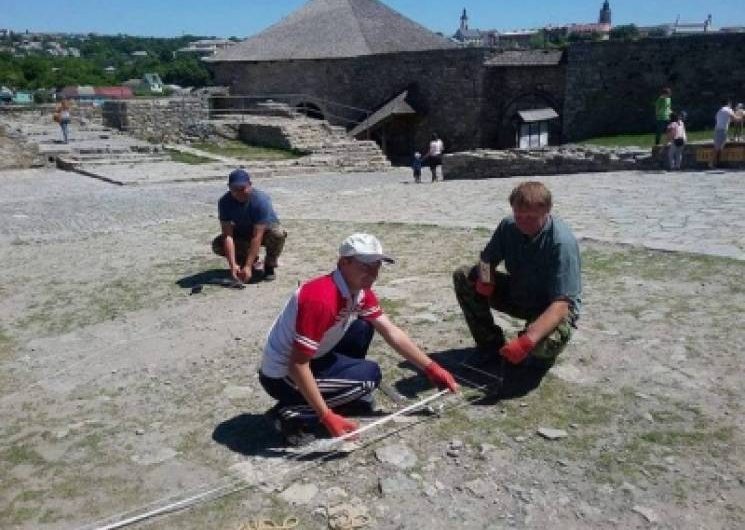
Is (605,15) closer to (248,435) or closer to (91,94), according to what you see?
(91,94)

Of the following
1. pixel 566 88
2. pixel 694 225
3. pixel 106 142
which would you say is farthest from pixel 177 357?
pixel 566 88

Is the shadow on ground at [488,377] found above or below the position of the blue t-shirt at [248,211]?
below

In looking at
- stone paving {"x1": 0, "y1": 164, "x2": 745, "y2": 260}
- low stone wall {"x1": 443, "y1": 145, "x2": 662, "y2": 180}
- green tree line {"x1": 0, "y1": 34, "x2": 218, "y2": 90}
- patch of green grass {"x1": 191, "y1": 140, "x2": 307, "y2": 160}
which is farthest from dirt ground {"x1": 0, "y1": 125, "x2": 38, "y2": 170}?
green tree line {"x1": 0, "y1": 34, "x2": 218, "y2": 90}

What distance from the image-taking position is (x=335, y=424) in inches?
138

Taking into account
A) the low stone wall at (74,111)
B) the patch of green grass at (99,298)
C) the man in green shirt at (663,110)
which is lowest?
the patch of green grass at (99,298)

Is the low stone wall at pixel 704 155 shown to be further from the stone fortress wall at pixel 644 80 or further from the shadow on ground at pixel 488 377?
the shadow on ground at pixel 488 377

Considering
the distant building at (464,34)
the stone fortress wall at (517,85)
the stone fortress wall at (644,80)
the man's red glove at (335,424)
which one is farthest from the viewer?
the distant building at (464,34)

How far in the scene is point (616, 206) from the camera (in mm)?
9844

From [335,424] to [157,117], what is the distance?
76.3 feet

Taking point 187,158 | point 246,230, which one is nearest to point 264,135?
point 187,158

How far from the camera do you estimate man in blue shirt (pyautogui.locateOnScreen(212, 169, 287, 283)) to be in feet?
21.7

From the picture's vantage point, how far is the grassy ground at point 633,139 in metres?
20.0

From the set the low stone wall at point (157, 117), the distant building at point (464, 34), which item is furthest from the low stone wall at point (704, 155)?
the distant building at point (464, 34)

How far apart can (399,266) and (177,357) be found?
2.69 meters
